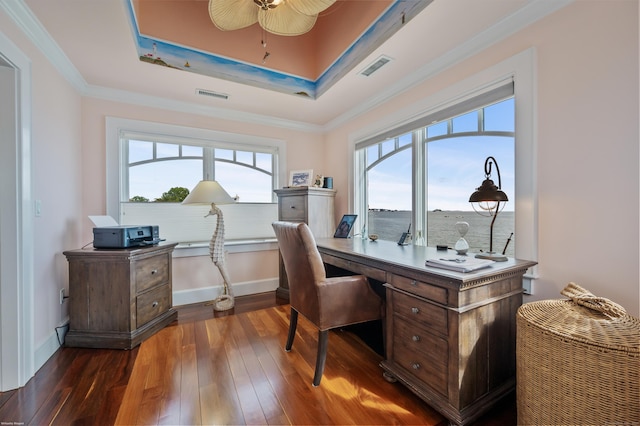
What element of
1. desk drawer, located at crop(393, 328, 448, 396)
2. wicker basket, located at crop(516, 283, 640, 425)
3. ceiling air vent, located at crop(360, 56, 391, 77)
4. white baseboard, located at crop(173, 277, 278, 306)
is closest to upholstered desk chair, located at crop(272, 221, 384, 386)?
desk drawer, located at crop(393, 328, 448, 396)

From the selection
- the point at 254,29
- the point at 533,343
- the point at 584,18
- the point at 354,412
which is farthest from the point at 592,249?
the point at 254,29

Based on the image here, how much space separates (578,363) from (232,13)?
2.54 meters

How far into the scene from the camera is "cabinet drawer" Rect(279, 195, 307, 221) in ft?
10.5

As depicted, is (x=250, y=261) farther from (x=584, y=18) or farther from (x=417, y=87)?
(x=584, y=18)

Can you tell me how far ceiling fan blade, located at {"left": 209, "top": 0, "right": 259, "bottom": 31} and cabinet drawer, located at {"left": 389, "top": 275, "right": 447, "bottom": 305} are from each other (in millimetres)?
1928

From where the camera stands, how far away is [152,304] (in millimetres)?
2428

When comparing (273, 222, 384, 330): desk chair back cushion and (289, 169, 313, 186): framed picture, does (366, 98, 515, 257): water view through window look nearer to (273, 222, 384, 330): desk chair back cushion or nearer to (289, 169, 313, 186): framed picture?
(289, 169, 313, 186): framed picture

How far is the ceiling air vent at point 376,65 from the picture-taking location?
2.19 metres

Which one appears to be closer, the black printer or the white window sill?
the black printer

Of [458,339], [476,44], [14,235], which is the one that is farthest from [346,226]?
[14,235]

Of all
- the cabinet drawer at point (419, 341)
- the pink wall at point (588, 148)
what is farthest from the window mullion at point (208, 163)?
the pink wall at point (588, 148)

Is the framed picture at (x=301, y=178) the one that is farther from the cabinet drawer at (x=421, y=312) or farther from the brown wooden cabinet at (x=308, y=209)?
the cabinet drawer at (x=421, y=312)

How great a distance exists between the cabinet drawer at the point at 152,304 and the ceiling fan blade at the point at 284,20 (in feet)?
7.79

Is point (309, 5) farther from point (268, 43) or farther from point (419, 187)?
point (419, 187)
